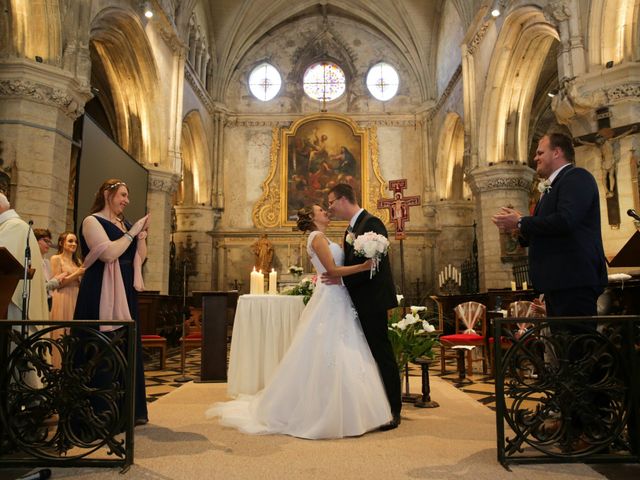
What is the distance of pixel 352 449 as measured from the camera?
10.7 feet

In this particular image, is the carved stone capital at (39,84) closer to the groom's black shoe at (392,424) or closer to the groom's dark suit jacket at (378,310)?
the groom's dark suit jacket at (378,310)

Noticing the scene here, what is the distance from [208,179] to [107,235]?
14.6 m

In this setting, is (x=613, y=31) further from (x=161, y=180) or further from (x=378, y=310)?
(x=161, y=180)

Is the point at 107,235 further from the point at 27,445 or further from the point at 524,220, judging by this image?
the point at 524,220

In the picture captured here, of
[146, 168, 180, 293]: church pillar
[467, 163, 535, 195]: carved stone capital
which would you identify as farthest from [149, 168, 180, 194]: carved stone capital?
[467, 163, 535, 195]: carved stone capital

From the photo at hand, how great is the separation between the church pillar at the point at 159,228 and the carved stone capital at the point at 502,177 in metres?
7.56

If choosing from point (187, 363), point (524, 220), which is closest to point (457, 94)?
point (187, 363)

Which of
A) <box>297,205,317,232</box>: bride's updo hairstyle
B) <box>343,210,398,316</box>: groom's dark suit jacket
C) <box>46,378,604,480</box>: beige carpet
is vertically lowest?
<box>46,378,604,480</box>: beige carpet

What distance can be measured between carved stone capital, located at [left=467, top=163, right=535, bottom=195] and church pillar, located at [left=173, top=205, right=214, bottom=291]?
30.4 feet

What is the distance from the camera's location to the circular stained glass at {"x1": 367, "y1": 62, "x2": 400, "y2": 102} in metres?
19.3

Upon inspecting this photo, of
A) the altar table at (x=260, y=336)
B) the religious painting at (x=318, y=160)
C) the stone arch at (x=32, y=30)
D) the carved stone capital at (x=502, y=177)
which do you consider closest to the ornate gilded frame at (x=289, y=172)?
the religious painting at (x=318, y=160)

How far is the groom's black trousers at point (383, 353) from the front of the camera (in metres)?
3.85

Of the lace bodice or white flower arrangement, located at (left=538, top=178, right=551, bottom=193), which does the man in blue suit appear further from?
the lace bodice

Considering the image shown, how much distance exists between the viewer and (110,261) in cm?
369
